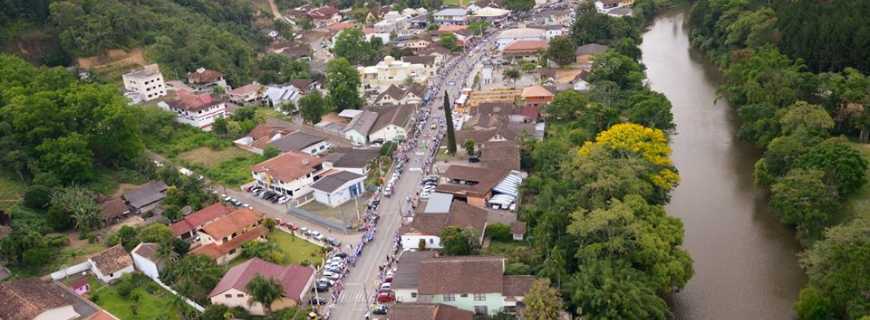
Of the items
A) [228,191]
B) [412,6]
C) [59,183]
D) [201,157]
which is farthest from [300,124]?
[412,6]

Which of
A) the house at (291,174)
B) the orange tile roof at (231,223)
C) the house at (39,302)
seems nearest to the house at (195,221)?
the orange tile roof at (231,223)

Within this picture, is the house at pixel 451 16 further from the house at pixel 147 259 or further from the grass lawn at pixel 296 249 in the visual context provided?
the house at pixel 147 259

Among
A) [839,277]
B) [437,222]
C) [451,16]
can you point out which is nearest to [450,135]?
[437,222]

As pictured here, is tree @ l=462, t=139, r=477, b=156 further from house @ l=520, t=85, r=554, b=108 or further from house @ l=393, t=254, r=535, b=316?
house @ l=393, t=254, r=535, b=316

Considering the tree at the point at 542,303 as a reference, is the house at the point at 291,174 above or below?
below

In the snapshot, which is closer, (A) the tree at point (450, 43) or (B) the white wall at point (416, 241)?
(B) the white wall at point (416, 241)

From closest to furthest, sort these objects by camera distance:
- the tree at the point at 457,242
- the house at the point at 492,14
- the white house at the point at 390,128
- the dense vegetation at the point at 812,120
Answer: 1. the dense vegetation at the point at 812,120
2. the tree at the point at 457,242
3. the white house at the point at 390,128
4. the house at the point at 492,14

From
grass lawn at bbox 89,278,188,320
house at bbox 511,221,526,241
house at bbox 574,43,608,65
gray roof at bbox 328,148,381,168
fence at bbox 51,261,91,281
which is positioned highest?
fence at bbox 51,261,91,281

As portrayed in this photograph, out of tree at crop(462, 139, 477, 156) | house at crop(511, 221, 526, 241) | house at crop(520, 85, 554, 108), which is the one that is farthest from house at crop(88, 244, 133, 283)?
house at crop(520, 85, 554, 108)

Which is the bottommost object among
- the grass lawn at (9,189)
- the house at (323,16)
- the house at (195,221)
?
the house at (323,16)
